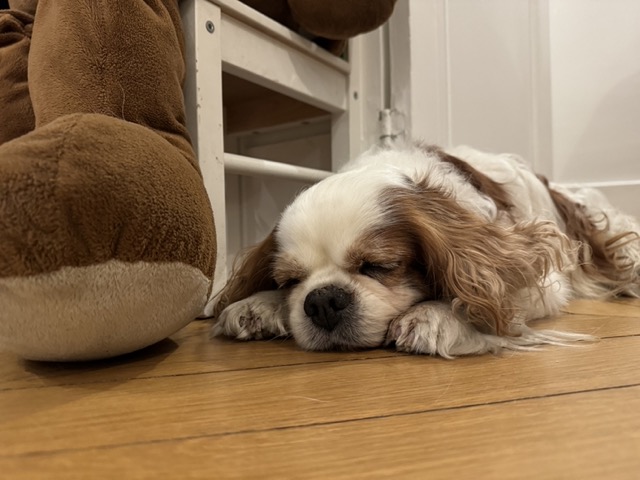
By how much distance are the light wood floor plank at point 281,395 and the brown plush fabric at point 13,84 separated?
81 cm

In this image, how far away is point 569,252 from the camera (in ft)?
4.94

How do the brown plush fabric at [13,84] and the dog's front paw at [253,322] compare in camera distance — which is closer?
the dog's front paw at [253,322]

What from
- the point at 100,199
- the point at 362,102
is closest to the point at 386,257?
the point at 100,199

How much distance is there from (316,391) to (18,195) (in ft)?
1.59

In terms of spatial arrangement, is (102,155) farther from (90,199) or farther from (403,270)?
(403,270)

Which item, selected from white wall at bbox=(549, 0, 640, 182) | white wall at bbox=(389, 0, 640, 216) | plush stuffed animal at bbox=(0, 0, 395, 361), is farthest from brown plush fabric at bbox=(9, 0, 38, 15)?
white wall at bbox=(549, 0, 640, 182)

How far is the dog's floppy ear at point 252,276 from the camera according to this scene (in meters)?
1.47

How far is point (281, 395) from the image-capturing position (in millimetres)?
821

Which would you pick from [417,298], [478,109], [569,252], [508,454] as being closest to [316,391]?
[508,454]

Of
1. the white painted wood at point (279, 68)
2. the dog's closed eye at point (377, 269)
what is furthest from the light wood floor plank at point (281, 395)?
the white painted wood at point (279, 68)

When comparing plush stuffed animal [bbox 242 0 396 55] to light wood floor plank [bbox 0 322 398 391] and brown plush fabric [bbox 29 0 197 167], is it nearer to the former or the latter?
brown plush fabric [bbox 29 0 197 167]

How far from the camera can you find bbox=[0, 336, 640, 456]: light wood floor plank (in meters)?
0.70

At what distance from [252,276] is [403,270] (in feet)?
1.44

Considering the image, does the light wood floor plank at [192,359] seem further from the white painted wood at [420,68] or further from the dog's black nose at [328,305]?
the white painted wood at [420,68]
